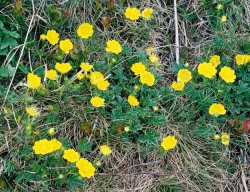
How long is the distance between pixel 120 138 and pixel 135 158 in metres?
0.13

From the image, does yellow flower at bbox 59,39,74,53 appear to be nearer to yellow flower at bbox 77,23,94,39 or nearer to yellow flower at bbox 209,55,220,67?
yellow flower at bbox 77,23,94,39

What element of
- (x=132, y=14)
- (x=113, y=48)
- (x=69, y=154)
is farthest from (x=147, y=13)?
(x=69, y=154)

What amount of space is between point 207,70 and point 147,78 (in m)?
0.31

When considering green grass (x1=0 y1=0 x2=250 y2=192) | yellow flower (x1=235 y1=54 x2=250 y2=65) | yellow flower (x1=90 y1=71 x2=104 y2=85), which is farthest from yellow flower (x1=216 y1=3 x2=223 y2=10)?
yellow flower (x1=90 y1=71 x2=104 y2=85)

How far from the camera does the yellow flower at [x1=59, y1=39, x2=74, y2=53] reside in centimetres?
254

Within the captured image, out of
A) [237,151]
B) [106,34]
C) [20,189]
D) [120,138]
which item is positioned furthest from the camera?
[106,34]

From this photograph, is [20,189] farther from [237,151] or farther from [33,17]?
[237,151]

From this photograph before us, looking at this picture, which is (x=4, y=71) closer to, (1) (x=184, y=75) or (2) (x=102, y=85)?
(2) (x=102, y=85)

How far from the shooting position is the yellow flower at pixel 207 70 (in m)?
2.58

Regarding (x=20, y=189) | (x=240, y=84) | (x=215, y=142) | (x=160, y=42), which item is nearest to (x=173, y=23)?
(x=160, y=42)

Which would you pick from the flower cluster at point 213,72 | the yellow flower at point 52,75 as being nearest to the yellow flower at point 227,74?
the flower cluster at point 213,72

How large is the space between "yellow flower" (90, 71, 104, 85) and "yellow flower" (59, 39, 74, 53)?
187mm

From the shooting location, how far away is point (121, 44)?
9.17 feet

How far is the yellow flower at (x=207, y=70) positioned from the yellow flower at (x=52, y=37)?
723mm
